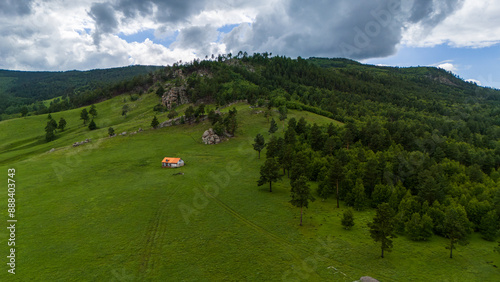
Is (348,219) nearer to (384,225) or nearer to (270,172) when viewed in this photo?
(384,225)

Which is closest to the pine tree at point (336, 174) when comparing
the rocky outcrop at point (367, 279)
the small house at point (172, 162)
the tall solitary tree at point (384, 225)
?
the tall solitary tree at point (384, 225)

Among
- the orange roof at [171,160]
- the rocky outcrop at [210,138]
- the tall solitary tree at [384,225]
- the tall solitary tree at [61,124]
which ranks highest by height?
the tall solitary tree at [61,124]

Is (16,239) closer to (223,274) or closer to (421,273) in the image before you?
(223,274)

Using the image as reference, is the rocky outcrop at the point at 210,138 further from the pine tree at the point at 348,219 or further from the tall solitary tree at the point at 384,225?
the tall solitary tree at the point at 384,225

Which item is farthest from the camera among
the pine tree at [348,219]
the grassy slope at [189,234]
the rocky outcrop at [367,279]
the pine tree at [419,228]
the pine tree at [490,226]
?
the pine tree at [490,226]

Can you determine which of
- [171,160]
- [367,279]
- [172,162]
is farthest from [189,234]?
[171,160]

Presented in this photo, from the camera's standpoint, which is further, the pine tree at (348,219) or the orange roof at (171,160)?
the orange roof at (171,160)
